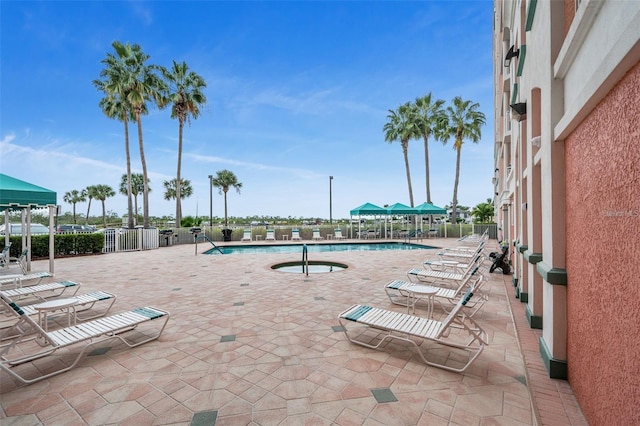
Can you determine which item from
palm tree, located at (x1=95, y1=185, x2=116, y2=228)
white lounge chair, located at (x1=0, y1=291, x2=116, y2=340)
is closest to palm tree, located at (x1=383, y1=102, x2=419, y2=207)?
white lounge chair, located at (x1=0, y1=291, x2=116, y2=340)

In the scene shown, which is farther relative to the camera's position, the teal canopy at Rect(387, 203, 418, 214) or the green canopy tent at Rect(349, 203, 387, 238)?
the teal canopy at Rect(387, 203, 418, 214)

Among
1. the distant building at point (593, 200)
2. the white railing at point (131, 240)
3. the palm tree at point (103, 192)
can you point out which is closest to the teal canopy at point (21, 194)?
the white railing at point (131, 240)

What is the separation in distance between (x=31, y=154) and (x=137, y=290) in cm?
2830

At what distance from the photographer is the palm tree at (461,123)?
26.0 m

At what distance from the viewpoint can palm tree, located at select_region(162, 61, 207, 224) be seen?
21.2m

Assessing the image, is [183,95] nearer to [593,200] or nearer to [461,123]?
[461,123]

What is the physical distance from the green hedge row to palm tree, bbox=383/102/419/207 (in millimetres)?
23771

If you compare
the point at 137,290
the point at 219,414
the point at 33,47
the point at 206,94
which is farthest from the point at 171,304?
the point at 33,47

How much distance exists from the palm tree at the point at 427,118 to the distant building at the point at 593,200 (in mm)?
24331

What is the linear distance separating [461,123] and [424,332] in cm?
2726

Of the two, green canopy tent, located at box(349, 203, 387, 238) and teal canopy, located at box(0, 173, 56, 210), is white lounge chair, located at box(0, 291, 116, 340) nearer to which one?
teal canopy, located at box(0, 173, 56, 210)

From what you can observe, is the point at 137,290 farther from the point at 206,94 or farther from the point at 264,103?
the point at 264,103

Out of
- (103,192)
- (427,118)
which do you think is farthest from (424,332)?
(103,192)

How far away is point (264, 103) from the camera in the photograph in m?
34.7
